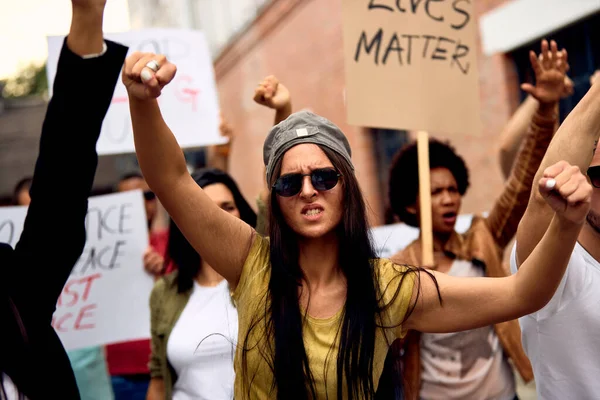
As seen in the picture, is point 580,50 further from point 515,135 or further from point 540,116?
point 540,116

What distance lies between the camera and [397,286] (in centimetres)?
190

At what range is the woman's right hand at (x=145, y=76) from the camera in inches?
63.1

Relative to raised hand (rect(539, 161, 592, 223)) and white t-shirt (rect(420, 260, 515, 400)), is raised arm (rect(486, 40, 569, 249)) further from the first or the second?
raised hand (rect(539, 161, 592, 223))

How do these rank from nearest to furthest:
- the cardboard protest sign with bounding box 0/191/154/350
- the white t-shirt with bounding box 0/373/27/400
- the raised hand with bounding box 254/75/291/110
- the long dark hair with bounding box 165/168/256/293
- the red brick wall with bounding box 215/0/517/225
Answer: the white t-shirt with bounding box 0/373/27/400
the raised hand with bounding box 254/75/291/110
the long dark hair with bounding box 165/168/256/293
the cardboard protest sign with bounding box 0/191/154/350
the red brick wall with bounding box 215/0/517/225

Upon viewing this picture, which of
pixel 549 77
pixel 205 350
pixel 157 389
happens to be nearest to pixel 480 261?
pixel 549 77

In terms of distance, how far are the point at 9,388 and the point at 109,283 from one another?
6.88 feet

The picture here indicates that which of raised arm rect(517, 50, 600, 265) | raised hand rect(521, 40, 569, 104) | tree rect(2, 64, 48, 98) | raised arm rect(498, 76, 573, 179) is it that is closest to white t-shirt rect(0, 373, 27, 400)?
raised arm rect(517, 50, 600, 265)

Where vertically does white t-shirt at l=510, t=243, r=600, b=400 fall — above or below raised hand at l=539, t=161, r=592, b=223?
below

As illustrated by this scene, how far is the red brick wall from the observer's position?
20.2ft

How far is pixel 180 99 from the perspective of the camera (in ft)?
13.1

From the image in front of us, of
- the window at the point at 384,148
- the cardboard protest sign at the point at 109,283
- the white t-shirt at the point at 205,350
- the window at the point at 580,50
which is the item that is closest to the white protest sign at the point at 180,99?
the cardboard protest sign at the point at 109,283

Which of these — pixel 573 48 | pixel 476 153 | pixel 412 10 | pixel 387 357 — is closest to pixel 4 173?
pixel 476 153

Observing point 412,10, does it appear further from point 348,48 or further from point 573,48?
point 573,48

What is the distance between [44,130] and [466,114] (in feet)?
6.47
